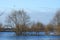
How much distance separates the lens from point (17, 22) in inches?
452

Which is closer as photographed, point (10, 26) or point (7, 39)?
point (10, 26)

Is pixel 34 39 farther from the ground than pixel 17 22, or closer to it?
closer to it

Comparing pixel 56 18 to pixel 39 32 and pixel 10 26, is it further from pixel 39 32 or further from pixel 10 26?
pixel 10 26

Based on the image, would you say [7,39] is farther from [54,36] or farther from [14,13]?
[54,36]

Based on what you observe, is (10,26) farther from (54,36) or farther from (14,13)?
(54,36)

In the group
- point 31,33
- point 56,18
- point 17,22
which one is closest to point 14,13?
point 17,22

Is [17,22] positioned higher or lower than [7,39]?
higher

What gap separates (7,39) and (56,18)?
11.1ft

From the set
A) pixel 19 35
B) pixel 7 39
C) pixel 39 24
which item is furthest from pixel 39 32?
pixel 7 39

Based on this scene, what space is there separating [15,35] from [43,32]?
1788mm

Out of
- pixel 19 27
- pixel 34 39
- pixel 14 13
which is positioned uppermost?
pixel 14 13

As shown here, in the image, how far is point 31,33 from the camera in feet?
39.5

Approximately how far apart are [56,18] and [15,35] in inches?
110

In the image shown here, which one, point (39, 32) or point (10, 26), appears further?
point (39, 32)
